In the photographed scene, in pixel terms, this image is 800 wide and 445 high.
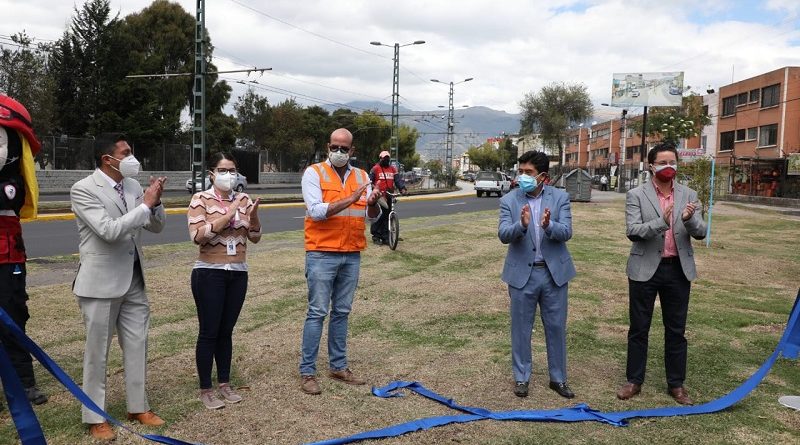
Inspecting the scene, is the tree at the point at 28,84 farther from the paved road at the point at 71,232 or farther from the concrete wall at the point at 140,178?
the paved road at the point at 71,232

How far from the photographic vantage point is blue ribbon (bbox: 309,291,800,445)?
416 centimetres

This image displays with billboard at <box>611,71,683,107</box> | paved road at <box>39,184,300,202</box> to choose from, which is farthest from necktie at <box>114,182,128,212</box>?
billboard at <box>611,71,683,107</box>

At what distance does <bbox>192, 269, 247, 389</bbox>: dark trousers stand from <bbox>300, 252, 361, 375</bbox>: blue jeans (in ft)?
1.71

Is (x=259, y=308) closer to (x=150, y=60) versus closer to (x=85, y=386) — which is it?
(x=85, y=386)

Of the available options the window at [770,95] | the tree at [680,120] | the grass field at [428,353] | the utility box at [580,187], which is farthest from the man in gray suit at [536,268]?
the window at [770,95]

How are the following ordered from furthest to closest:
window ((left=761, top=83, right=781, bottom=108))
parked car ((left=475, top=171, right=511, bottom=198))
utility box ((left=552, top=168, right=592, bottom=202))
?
window ((left=761, top=83, right=781, bottom=108)), parked car ((left=475, top=171, right=511, bottom=198)), utility box ((left=552, top=168, right=592, bottom=202))

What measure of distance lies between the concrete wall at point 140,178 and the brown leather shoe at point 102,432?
66.4 ft

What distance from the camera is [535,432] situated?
4.18 meters

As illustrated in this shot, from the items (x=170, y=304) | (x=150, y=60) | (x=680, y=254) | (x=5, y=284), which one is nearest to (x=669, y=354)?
(x=680, y=254)

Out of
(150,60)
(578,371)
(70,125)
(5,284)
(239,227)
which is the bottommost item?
(578,371)

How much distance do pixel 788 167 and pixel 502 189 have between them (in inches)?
627

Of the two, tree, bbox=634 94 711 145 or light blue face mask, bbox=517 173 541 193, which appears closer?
light blue face mask, bbox=517 173 541 193

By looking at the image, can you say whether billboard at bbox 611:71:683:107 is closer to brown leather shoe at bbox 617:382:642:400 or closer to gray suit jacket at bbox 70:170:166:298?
brown leather shoe at bbox 617:382:642:400

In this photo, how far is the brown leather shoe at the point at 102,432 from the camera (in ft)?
12.8
